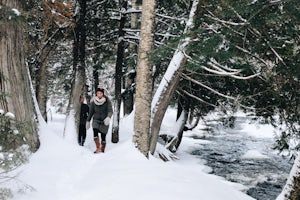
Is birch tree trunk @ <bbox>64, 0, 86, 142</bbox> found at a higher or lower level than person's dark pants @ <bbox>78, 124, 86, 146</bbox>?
higher

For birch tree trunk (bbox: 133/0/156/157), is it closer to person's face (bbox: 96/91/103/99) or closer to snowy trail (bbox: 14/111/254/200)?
snowy trail (bbox: 14/111/254/200)

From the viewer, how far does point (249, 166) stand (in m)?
16.2

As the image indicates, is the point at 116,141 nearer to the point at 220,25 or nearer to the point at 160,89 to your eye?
the point at 160,89

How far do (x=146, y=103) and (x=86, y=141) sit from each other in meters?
4.76

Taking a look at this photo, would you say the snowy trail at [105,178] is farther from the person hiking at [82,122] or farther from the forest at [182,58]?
the person hiking at [82,122]

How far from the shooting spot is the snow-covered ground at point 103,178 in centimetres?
534

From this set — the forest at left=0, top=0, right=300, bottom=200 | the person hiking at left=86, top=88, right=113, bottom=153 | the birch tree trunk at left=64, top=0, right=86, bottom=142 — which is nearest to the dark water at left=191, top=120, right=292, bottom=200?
the forest at left=0, top=0, right=300, bottom=200

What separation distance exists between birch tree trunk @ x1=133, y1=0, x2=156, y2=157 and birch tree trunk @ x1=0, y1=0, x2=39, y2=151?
218 centimetres

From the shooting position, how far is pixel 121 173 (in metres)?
6.35

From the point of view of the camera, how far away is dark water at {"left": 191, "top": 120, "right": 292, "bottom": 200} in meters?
12.8

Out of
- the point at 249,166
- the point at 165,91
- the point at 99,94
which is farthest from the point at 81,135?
the point at 249,166

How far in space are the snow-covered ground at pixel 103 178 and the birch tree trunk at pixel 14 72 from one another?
0.75 meters

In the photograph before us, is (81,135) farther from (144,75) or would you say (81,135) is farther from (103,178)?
(103,178)

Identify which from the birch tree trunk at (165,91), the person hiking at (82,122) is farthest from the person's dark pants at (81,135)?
the birch tree trunk at (165,91)
